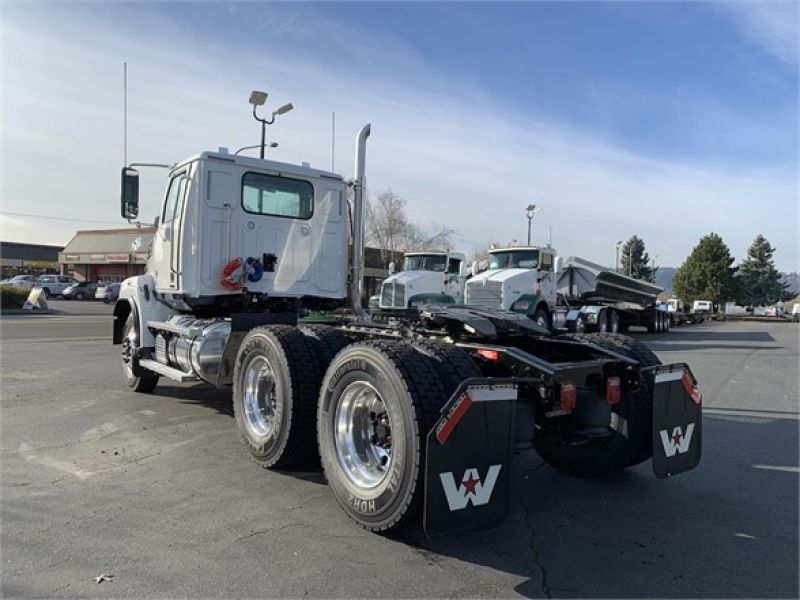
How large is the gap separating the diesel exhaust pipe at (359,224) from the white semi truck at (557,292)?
29.6ft

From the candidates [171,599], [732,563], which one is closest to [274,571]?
[171,599]

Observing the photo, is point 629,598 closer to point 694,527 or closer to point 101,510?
point 694,527

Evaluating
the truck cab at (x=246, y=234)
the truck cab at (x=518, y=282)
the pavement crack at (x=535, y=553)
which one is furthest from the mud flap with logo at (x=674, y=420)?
the truck cab at (x=518, y=282)

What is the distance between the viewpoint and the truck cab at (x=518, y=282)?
18.5 meters

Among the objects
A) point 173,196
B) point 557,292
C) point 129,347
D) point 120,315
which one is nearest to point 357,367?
point 173,196

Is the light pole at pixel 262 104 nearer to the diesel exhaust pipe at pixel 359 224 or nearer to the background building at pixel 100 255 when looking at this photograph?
the diesel exhaust pipe at pixel 359 224

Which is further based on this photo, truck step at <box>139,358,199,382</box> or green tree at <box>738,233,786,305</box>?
green tree at <box>738,233,786,305</box>

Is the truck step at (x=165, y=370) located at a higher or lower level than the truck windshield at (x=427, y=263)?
lower

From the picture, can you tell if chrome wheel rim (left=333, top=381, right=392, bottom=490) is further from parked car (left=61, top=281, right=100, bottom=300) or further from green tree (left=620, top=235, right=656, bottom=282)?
green tree (left=620, top=235, right=656, bottom=282)

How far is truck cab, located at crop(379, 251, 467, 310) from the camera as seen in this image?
18859 millimetres

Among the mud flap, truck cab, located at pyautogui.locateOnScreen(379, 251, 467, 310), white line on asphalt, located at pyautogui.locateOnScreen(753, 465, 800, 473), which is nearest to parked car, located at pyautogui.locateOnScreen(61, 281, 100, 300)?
truck cab, located at pyautogui.locateOnScreen(379, 251, 467, 310)

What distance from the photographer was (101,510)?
13.6 ft

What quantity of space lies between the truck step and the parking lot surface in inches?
19.5

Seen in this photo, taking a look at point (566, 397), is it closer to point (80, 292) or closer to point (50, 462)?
point (50, 462)
